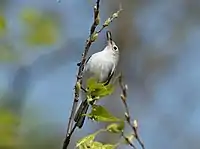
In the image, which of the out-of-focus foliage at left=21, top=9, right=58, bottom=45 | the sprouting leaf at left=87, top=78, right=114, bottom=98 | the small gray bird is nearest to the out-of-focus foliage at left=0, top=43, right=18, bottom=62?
the out-of-focus foliage at left=21, top=9, right=58, bottom=45

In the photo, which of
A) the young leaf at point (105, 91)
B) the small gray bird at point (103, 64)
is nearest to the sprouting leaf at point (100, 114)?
the young leaf at point (105, 91)

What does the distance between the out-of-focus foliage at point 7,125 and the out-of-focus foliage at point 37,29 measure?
498 millimetres

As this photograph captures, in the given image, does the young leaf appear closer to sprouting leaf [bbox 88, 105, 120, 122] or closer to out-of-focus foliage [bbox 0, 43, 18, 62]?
sprouting leaf [bbox 88, 105, 120, 122]

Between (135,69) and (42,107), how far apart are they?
7.51 feet

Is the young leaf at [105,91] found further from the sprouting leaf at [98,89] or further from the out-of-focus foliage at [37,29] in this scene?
the out-of-focus foliage at [37,29]

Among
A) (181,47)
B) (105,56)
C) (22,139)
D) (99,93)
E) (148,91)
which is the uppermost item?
(181,47)

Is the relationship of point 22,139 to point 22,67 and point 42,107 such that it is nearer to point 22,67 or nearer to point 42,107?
point 22,67

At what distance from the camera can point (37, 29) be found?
302cm

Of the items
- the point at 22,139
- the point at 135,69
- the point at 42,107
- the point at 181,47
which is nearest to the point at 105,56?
the point at 22,139

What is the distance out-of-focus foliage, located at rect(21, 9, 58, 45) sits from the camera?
9.78 feet

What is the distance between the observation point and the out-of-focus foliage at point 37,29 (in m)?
2.98

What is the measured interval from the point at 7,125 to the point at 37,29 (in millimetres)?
632

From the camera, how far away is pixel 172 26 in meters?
6.73

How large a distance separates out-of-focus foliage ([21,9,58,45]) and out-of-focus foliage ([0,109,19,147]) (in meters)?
0.50
